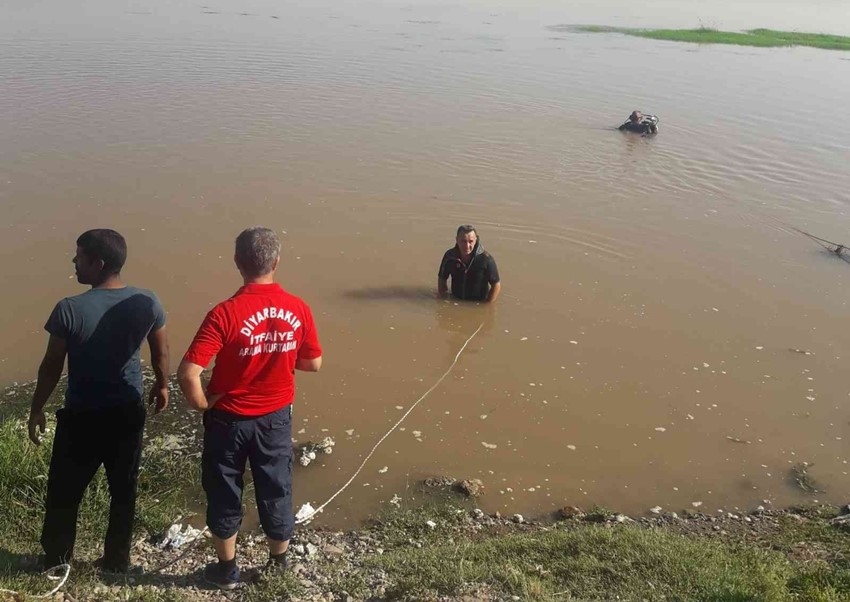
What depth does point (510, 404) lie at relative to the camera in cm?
671

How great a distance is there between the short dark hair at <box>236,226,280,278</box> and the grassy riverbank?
1.65m

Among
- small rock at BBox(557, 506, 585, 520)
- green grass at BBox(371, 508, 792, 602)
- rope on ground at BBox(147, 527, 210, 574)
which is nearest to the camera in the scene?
green grass at BBox(371, 508, 792, 602)

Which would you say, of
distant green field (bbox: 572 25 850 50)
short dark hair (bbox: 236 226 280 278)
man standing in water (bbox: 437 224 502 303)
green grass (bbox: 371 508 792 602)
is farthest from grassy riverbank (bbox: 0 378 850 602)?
distant green field (bbox: 572 25 850 50)

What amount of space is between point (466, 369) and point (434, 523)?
7.99ft

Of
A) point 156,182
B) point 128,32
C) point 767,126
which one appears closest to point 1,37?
point 128,32

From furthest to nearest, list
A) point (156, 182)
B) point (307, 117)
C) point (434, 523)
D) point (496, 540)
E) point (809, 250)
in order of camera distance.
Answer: point (307, 117) < point (156, 182) < point (809, 250) < point (434, 523) < point (496, 540)

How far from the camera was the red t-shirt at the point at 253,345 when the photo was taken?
11.1 feet

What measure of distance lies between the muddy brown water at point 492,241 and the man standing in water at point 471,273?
304mm

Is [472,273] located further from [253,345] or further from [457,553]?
[253,345]

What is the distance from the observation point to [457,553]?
4258mm

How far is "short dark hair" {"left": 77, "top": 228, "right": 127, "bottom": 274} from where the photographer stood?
3469 millimetres

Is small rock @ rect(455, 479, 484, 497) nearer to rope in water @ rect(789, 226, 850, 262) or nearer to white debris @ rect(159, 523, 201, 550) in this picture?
white debris @ rect(159, 523, 201, 550)

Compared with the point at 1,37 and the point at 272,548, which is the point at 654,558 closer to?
the point at 272,548

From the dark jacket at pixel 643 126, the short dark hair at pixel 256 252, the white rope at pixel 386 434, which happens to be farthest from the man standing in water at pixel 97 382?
the dark jacket at pixel 643 126
